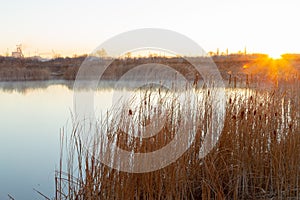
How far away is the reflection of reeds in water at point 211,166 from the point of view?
1870mm

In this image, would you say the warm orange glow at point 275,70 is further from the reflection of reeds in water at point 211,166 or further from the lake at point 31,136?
the lake at point 31,136

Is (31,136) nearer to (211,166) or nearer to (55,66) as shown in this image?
(211,166)

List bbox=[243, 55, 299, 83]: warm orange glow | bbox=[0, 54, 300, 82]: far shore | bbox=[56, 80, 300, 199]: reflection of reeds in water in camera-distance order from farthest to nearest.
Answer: bbox=[0, 54, 300, 82]: far shore
bbox=[243, 55, 299, 83]: warm orange glow
bbox=[56, 80, 300, 199]: reflection of reeds in water

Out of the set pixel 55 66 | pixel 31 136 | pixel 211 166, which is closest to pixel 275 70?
pixel 211 166

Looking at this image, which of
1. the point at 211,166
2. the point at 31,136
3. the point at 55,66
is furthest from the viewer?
the point at 55,66

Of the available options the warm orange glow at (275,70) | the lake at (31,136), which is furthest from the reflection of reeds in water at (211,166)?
the warm orange glow at (275,70)

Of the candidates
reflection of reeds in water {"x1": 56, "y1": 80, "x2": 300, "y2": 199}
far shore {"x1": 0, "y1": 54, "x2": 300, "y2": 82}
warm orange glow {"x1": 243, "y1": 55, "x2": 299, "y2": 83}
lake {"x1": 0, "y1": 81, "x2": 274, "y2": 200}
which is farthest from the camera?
far shore {"x1": 0, "y1": 54, "x2": 300, "y2": 82}

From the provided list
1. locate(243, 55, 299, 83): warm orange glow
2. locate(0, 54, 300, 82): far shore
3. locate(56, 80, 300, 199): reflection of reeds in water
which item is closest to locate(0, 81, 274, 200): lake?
locate(56, 80, 300, 199): reflection of reeds in water

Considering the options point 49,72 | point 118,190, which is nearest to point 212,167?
point 118,190

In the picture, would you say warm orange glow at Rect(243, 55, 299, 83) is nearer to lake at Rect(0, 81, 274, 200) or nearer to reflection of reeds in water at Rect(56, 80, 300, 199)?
reflection of reeds in water at Rect(56, 80, 300, 199)

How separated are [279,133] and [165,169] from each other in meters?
1.22

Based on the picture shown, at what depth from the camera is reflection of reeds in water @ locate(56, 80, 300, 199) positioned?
187 centimetres

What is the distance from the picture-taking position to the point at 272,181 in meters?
2.30

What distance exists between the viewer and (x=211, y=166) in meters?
2.10
